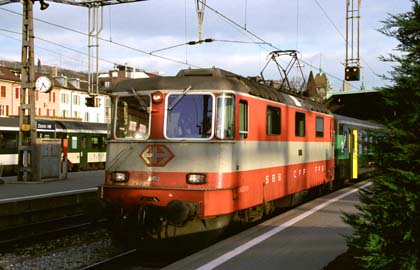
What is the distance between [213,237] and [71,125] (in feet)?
77.4

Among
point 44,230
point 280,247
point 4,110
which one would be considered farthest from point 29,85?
point 4,110

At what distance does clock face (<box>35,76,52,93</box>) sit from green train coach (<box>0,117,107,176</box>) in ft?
19.2

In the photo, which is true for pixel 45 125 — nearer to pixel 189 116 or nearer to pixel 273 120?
pixel 273 120

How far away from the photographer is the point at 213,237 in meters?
8.29

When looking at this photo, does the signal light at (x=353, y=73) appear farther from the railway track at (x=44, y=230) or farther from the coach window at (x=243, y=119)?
the coach window at (x=243, y=119)

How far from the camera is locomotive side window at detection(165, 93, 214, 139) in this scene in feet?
26.9

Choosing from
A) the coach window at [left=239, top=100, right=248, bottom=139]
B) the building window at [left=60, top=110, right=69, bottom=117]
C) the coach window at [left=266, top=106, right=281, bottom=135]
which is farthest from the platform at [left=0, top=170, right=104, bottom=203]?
the building window at [left=60, top=110, right=69, bottom=117]

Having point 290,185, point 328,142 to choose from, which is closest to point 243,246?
point 290,185

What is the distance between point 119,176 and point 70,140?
22306mm

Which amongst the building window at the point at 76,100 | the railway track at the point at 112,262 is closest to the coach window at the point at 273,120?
the railway track at the point at 112,262

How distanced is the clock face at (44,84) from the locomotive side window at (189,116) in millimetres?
12063

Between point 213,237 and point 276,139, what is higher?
point 276,139

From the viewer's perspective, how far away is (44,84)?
754 inches

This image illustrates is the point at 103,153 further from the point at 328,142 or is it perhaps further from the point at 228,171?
the point at 228,171
